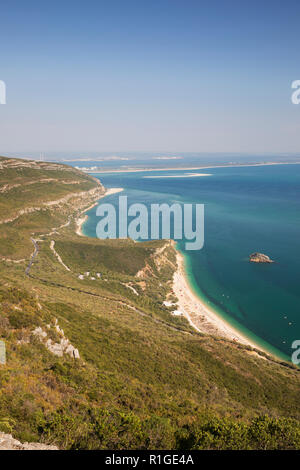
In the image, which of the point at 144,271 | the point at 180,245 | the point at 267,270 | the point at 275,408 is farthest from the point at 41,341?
the point at 180,245

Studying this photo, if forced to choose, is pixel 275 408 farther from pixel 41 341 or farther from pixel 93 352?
pixel 41 341

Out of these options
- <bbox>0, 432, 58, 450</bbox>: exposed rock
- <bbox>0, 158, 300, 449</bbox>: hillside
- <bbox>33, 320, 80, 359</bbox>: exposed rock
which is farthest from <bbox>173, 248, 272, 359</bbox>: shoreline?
<bbox>0, 432, 58, 450</bbox>: exposed rock

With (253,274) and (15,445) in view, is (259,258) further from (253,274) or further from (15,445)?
(15,445)

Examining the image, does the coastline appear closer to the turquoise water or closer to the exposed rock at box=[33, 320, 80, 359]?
the turquoise water

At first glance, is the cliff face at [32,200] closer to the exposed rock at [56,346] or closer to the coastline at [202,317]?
the coastline at [202,317]

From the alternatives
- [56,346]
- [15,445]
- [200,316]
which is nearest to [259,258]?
[200,316]
